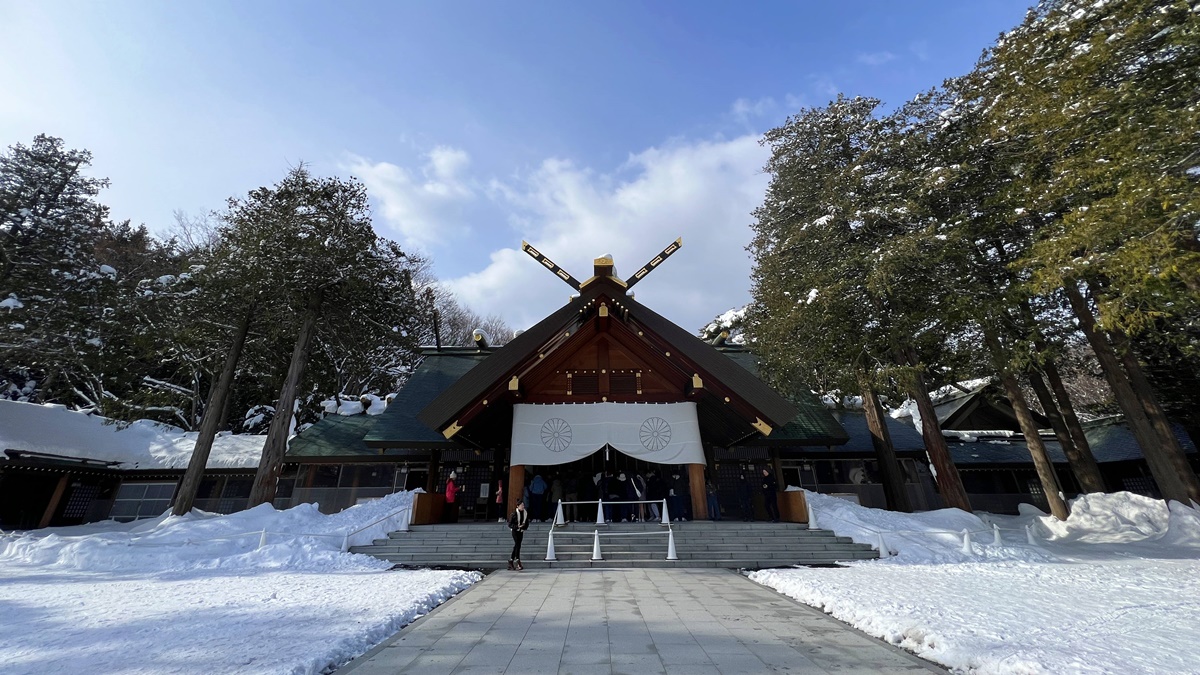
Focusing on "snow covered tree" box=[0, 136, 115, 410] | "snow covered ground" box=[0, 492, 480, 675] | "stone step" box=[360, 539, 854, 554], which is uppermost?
"snow covered tree" box=[0, 136, 115, 410]

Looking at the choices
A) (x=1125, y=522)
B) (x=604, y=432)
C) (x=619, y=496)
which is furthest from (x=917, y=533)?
(x=604, y=432)

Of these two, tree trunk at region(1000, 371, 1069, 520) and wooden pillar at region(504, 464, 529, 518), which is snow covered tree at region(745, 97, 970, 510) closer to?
tree trunk at region(1000, 371, 1069, 520)

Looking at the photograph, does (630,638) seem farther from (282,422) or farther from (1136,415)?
(1136,415)

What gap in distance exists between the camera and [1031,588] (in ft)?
24.0

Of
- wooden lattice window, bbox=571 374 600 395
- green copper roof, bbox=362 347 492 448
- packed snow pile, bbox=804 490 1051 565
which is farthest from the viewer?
green copper roof, bbox=362 347 492 448

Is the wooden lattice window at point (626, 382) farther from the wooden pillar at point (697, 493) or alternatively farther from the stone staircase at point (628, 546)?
the stone staircase at point (628, 546)

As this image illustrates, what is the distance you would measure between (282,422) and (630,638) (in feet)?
53.5

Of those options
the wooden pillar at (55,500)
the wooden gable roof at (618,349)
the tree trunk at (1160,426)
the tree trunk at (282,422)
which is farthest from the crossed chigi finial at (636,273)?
the wooden pillar at (55,500)

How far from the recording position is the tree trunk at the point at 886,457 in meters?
16.4

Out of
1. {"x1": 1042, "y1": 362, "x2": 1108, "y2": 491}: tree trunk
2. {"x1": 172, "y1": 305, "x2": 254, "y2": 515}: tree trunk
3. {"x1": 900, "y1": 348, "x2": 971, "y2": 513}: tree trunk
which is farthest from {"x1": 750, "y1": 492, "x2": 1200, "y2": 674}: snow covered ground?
{"x1": 172, "y1": 305, "x2": 254, "y2": 515}: tree trunk

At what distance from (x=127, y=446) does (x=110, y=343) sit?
24.4ft

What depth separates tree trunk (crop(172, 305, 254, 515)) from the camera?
15469 millimetres

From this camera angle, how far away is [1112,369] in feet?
45.0

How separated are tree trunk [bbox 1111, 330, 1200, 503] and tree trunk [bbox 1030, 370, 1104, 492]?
6.84ft
